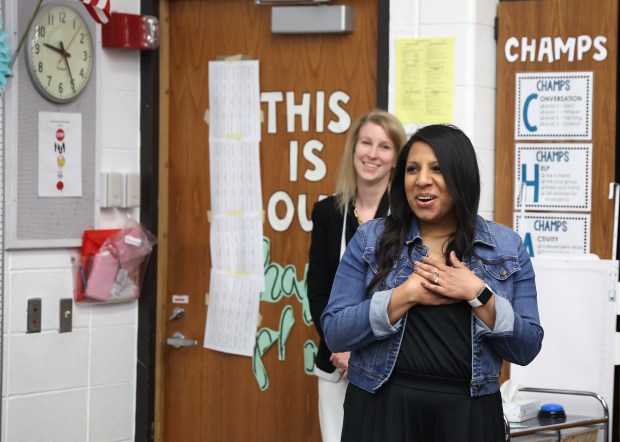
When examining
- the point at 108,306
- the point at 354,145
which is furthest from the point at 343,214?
the point at 108,306

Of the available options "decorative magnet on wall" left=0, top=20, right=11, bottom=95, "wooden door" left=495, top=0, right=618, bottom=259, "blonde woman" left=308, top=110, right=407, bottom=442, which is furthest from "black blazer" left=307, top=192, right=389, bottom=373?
"decorative magnet on wall" left=0, top=20, right=11, bottom=95

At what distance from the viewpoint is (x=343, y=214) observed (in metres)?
3.41

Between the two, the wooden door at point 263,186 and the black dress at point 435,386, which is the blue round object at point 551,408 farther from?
the black dress at point 435,386

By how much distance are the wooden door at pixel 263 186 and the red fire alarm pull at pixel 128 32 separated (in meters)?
0.18

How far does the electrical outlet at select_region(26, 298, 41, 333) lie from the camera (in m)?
3.91

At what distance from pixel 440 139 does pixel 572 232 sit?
1681mm

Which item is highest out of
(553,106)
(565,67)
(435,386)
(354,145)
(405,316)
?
(565,67)

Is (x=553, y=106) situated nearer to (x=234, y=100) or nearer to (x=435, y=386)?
(x=234, y=100)

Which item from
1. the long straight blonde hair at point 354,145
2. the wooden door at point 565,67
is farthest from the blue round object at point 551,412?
the long straight blonde hair at point 354,145

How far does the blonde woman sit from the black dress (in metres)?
1.19

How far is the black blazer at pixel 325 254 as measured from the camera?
338cm

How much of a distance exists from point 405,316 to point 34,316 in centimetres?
218

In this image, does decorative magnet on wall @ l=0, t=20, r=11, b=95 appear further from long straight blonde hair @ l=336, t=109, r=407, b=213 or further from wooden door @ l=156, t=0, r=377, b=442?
long straight blonde hair @ l=336, t=109, r=407, b=213

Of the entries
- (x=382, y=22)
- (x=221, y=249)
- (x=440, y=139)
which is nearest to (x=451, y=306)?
(x=440, y=139)
